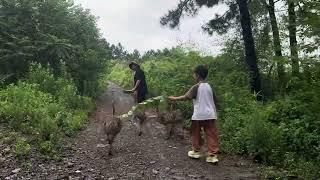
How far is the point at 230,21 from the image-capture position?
21.5 metres

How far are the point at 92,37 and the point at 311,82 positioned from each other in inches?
692

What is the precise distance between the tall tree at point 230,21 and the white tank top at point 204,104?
8783 millimetres

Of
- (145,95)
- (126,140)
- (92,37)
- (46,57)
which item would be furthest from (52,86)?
(92,37)

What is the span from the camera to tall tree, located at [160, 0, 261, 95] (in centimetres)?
1872

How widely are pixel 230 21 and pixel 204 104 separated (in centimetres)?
1209

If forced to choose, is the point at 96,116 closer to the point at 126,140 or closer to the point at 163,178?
the point at 126,140

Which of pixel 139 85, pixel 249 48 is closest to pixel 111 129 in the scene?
pixel 139 85

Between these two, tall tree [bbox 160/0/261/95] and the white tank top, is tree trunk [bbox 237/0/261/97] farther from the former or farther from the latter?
the white tank top

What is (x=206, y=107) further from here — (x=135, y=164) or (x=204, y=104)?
(x=135, y=164)

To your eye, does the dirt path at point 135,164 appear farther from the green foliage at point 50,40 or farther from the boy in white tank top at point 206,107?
the green foliage at point 50,40

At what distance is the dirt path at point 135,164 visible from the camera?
29.9ft

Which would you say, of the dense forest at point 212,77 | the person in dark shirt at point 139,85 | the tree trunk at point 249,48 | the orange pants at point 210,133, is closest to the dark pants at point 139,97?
the person in dark shirt at point 139,85

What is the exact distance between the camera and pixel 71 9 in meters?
24.3

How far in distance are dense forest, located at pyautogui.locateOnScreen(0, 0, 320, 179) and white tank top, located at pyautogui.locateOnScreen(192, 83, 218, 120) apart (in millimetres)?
1322
